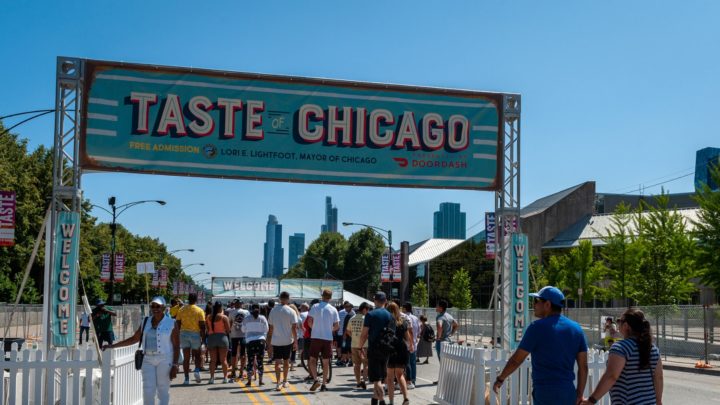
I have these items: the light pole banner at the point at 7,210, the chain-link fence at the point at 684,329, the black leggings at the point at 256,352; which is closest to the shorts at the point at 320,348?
the black leggings at the point at 256,352

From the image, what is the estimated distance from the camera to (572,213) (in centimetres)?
9150

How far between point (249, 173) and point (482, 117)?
176 inches

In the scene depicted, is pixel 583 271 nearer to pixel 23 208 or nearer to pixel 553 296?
pixel 23 208

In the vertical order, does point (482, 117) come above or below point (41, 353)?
above

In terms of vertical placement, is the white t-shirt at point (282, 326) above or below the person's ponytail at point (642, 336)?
below

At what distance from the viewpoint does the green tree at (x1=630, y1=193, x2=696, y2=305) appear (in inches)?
1799

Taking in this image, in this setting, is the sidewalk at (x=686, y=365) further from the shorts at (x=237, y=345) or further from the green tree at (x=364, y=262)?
the green tree at (x=364, y=262)

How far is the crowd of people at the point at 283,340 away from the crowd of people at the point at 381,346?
16 mm

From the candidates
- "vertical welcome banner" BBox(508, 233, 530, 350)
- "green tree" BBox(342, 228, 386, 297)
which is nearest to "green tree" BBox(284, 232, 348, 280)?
"green tree" BBox(342, 228, 386, 297)

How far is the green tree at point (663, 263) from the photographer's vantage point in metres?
45.7

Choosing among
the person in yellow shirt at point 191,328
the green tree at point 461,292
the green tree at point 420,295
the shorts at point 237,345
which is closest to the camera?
the person in yellow shirt at point 191,328

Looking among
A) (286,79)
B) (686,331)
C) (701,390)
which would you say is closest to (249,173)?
(286,79)

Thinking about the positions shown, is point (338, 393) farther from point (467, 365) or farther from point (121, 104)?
point (121, 104)

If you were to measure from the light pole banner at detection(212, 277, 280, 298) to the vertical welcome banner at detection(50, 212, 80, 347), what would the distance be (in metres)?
37.8
